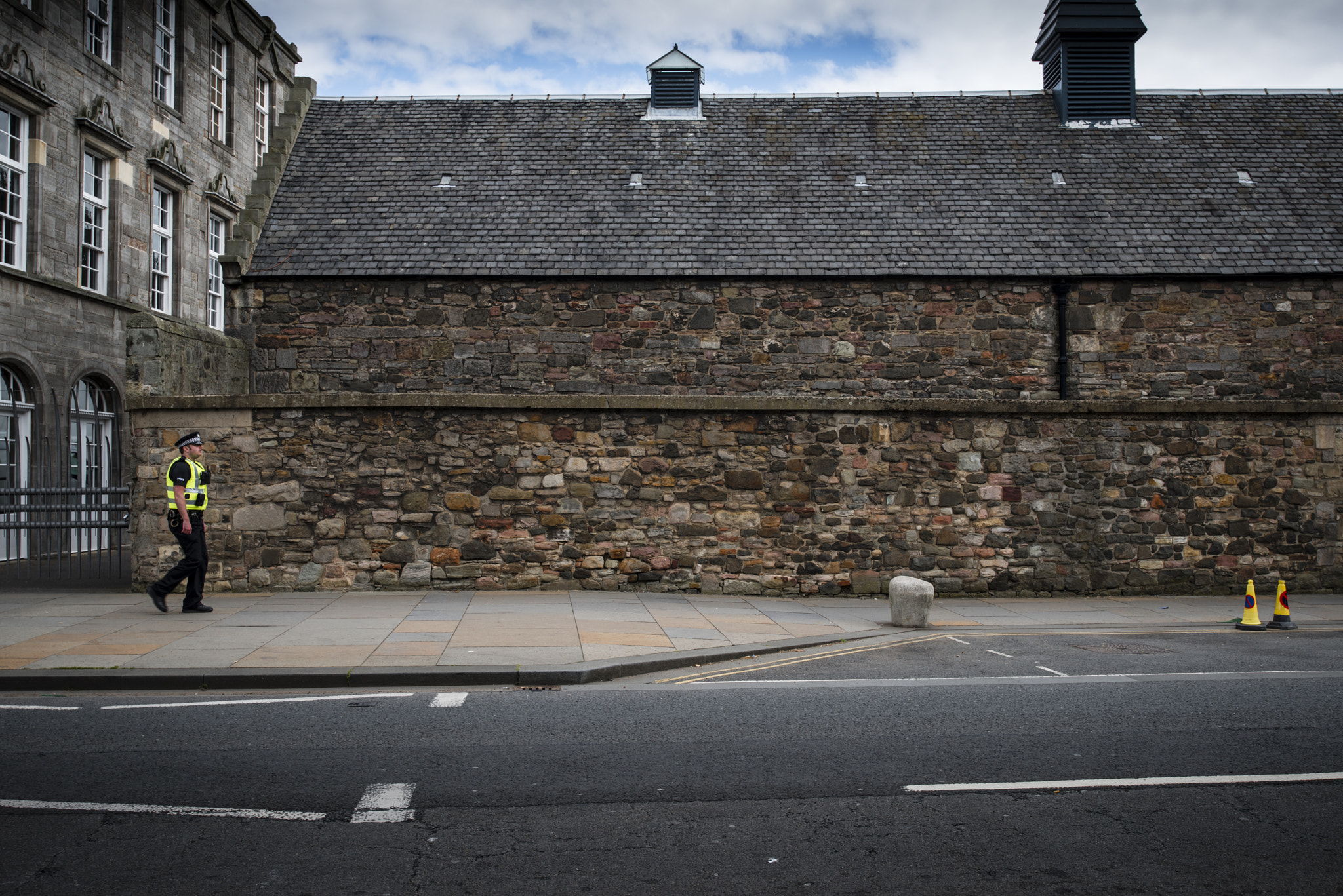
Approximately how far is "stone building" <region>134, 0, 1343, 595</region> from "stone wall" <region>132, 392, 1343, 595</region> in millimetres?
40

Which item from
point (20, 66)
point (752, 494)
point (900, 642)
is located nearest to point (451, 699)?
point (900, 642)

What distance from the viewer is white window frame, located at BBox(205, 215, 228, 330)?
71.5 ft

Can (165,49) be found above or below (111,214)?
above

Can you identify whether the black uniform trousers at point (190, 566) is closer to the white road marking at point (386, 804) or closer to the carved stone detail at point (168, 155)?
the white road marking at point (386, 804)

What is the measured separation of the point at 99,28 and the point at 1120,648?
2089 cm

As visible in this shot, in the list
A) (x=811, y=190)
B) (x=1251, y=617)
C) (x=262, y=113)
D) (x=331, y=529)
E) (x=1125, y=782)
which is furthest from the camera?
(x=262, y=113)

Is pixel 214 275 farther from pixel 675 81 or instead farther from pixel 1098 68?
pixel 1098 68

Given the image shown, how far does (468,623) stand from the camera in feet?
30.0

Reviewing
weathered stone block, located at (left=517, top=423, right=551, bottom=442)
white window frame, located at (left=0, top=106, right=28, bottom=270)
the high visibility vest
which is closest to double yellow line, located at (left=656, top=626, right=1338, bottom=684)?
weathered stone block, located at (left=517, top=423, right=551, bottom=442)

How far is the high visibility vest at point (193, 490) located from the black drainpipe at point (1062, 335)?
529 inches

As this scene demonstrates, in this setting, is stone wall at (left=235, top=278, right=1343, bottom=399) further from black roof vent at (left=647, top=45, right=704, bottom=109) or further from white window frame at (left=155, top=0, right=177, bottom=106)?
white window frame at (left=155, top=0, right=177, bottom=106)

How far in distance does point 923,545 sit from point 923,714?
6.21m

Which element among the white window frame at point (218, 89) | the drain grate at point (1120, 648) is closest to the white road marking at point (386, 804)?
the drain grate at point (1120, 648)

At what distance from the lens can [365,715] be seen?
5.94 m
